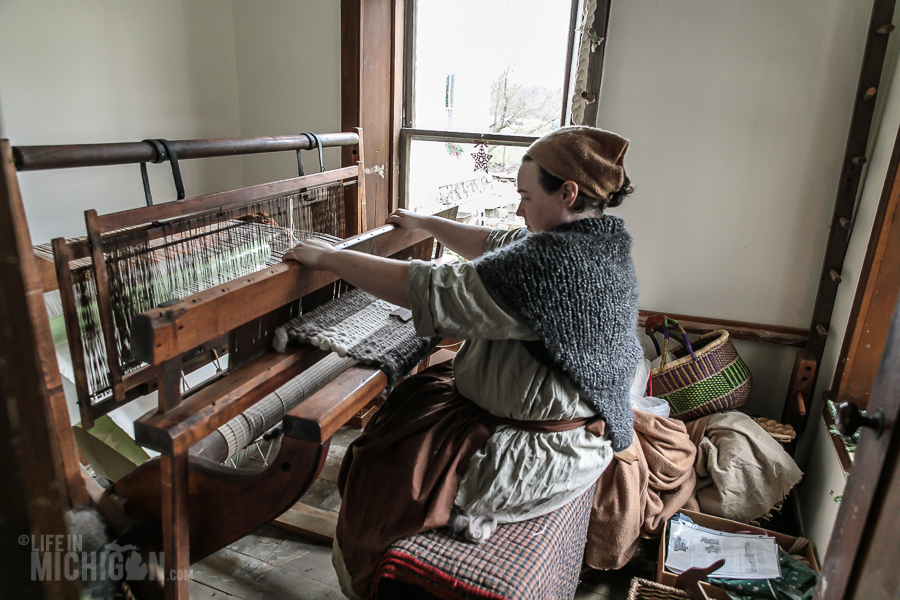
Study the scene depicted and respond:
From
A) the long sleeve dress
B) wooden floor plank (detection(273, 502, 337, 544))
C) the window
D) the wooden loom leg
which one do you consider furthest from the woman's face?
the window

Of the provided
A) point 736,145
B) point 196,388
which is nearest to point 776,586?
point 736,145

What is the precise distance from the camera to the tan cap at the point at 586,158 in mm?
1300

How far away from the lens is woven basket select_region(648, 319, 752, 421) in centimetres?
235

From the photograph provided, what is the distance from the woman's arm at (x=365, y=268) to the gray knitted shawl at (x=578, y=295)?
17cm

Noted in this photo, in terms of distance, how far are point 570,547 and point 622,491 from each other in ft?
1.68

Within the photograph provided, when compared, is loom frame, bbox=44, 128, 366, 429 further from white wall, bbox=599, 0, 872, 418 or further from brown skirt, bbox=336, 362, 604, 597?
white wall, bbox=599, 0, 872, 418

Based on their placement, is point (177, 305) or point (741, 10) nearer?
point (177, 305)

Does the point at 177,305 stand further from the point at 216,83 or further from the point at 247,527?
the point at 216,83

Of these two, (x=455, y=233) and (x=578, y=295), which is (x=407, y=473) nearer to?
(x=578, y=295)

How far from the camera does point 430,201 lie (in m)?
3.06

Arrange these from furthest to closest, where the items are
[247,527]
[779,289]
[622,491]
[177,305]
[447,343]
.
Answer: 1. [447,343]
2. [779,289]
3. [622,491]
4. [247,527]
5. [177,305]

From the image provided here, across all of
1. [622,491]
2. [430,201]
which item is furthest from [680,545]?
[430,201]

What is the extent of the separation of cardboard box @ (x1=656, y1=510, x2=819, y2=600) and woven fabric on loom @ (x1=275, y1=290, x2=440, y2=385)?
1.10m

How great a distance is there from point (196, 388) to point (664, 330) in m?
1.94
